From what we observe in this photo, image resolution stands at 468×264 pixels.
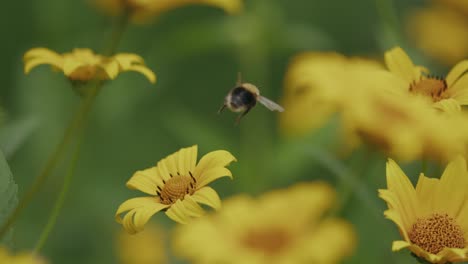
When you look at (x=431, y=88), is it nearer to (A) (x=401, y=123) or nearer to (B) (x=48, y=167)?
(A) (x=401, y=123)

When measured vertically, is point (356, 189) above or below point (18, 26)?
below

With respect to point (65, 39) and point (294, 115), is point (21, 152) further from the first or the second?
point (294, 115)

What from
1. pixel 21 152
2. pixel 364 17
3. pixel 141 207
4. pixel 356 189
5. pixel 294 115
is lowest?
pixel 141 207

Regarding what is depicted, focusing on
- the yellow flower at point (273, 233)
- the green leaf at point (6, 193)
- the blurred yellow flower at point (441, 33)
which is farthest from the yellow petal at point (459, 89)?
the blurred yellow flower at point (441, 33)

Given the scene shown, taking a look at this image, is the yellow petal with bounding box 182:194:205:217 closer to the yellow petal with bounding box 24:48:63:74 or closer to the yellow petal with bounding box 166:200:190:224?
the yellow petal with bounding box 166:200:190:224

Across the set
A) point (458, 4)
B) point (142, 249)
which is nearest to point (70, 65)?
point (142, 249)

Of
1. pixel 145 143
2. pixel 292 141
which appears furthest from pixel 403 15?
pixel 292 141
